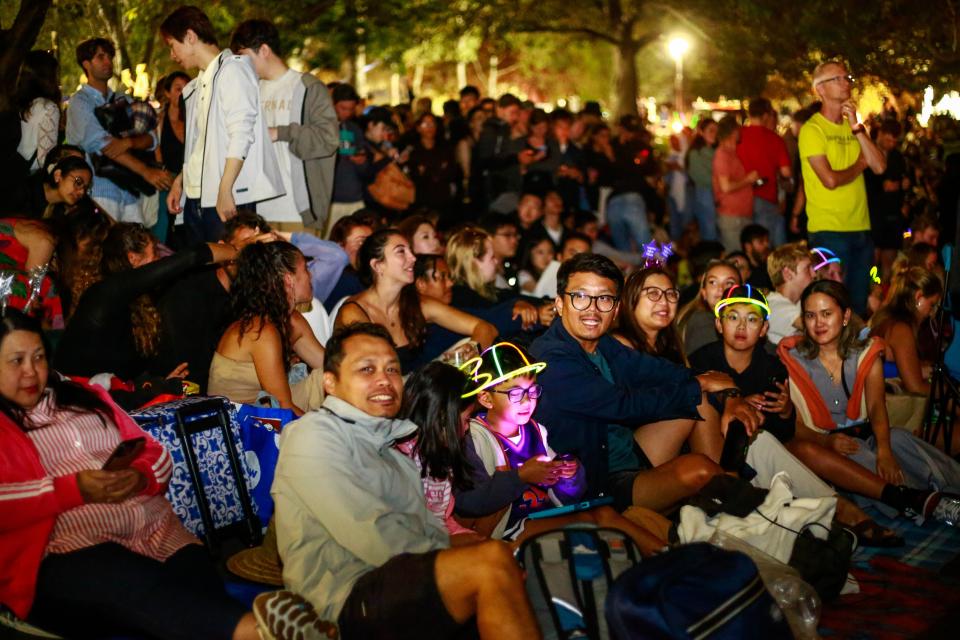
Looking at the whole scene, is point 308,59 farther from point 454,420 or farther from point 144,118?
point 454,420

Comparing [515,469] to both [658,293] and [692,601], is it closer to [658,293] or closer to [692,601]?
[692,601]

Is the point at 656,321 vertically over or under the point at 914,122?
under

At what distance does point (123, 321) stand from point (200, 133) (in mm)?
1328

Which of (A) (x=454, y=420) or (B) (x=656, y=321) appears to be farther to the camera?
(B) (x=656, y=321)

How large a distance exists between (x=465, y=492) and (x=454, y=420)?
319 millimetres

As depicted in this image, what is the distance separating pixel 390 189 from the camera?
1040 centimetres

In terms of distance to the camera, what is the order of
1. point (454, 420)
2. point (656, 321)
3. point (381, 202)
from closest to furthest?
point (454, 420)
point (656, 321)
point (381, 202)

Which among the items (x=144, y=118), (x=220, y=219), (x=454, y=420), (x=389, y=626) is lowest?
(x=389, y=626)

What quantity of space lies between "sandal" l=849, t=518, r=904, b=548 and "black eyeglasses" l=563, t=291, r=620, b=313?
1727 mm

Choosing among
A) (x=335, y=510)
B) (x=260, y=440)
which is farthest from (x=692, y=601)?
(x=260, y=440)

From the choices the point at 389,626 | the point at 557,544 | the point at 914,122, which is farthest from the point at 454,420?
the point at 914,122

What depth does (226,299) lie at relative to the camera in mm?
6559

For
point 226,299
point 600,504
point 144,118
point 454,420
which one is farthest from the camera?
point 144,118

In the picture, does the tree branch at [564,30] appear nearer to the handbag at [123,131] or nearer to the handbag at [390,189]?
the handbag at [390,189]
